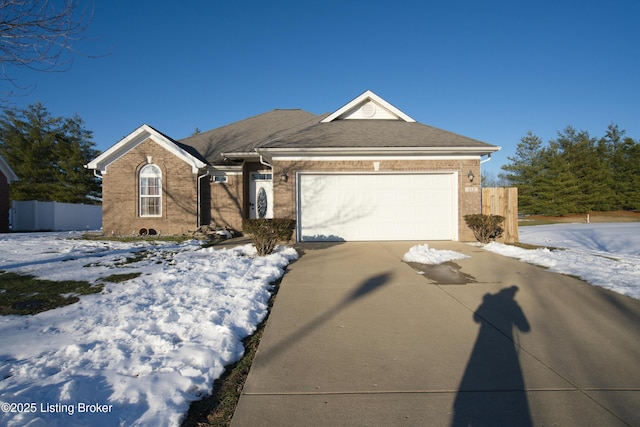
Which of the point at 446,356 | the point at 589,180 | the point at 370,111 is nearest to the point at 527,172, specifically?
the point at 589,180

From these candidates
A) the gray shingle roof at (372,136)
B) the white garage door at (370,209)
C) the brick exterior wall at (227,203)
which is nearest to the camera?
the gray shingle roof at (372,136)

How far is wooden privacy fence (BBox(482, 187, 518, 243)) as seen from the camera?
37.1ft

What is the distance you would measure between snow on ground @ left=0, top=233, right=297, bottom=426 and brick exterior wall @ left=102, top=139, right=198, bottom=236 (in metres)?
7.18

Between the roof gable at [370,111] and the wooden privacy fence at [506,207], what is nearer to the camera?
the wooden privacy fence at [506,207]

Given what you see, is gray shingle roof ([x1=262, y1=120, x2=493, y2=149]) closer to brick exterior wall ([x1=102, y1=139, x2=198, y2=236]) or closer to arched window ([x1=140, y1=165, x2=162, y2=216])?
brick exterior wall ([x1=102, y1=139, x2=198, y2=236])

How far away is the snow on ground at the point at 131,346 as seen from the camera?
7.93ft

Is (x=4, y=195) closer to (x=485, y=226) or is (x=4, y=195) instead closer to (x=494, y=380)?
(x=485, y=226)

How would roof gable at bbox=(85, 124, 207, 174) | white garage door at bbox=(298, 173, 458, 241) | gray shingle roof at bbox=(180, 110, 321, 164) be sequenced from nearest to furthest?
1. white garage door at bbox=(298, 173, 458, 241)
2. roof gable at bbox=(85, 124, 207, 174)
3. gray shingle roof at bbox=(180, 110, 321, 164)

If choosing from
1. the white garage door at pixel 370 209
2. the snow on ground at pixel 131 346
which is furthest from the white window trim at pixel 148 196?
the snow on ground at pixel 131 346

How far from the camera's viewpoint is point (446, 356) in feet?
11.0

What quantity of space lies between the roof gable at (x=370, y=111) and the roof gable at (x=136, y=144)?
238 inches

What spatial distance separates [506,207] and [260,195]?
9929 millimetres

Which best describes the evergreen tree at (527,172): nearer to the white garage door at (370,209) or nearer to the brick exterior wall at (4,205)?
the white garage door at (370,209)

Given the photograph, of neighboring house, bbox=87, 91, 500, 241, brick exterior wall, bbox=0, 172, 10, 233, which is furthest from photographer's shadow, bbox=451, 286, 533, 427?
brick exterior wall, bbox=0, 172, 10, 233
